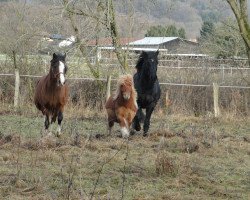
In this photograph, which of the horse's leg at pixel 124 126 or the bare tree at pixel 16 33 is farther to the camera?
the bare tree at pixel 16 33

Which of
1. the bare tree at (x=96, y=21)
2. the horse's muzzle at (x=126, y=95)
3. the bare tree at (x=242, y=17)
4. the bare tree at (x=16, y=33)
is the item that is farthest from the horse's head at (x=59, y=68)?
the bare tree at (x=16, y=33)

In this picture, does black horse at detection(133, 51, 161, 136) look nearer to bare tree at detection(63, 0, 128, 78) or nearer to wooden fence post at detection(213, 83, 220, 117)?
bare tree at detection(63, 0, 128, 78)

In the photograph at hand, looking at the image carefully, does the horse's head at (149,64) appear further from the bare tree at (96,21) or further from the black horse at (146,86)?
the bare tree at (96,21)

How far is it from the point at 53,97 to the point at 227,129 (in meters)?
5.36

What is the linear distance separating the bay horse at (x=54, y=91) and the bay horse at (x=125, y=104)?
4.30 feet

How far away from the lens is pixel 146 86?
13.9 m

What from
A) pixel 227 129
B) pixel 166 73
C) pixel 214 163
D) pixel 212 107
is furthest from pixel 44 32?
pixel 214 163

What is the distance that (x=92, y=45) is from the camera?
2055 cm

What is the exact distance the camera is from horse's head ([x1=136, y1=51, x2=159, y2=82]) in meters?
13.6

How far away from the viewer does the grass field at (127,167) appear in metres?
6.93

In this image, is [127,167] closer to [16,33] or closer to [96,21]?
[96,21]

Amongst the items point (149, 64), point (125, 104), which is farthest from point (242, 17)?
point (149, 64)

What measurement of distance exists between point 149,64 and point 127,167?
5.27m

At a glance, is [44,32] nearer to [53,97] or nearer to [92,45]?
[92,45]
